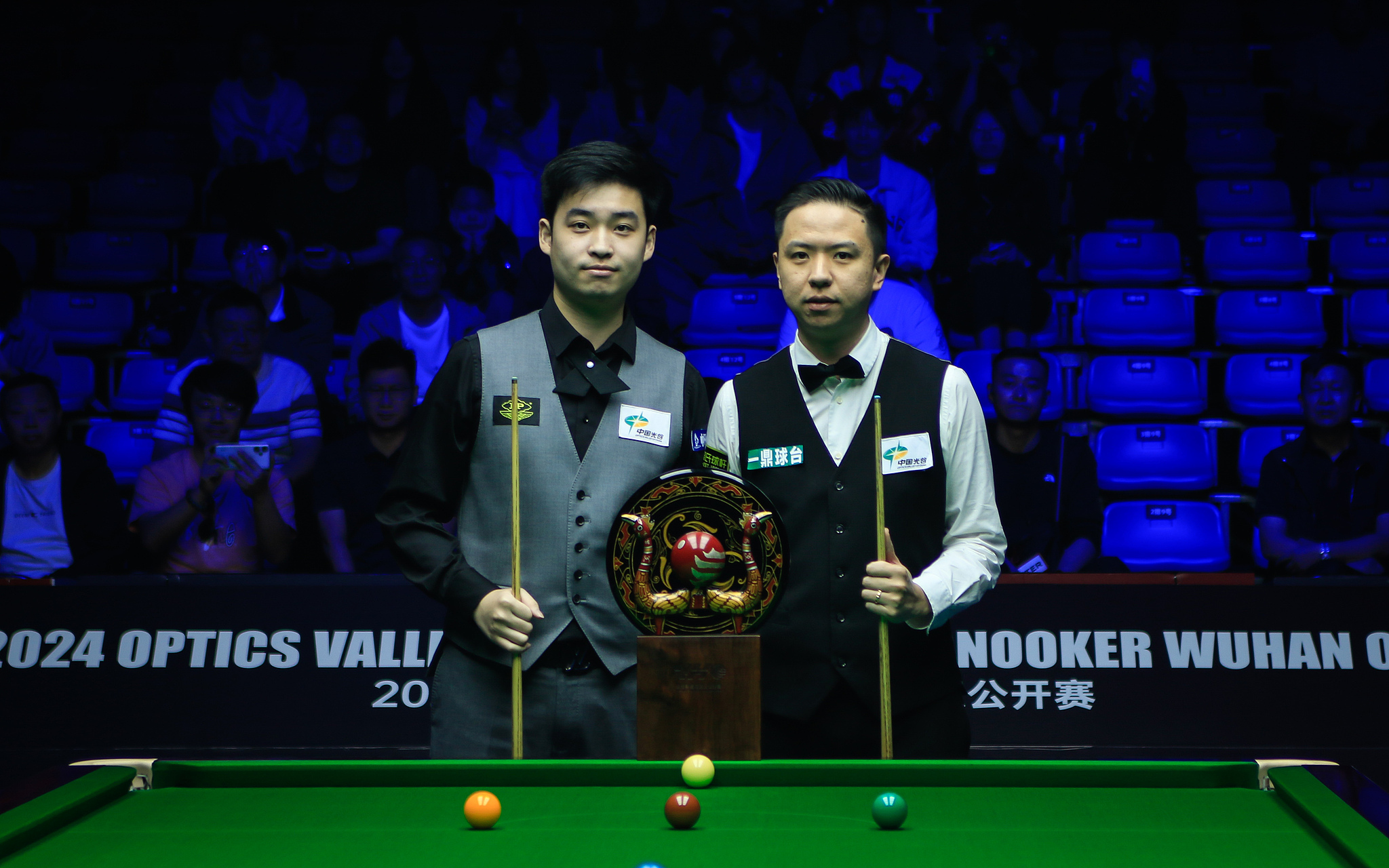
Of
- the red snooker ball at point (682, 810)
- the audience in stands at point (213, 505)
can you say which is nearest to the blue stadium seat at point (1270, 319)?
the audience in stands at point (213, 505)

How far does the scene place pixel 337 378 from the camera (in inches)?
207

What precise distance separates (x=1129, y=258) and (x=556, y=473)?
443cm

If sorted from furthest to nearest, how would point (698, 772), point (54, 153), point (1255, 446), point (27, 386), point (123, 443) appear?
point (54, 153), point (1255, 446), point (123, 443), point (27, 386), point (698, 772)

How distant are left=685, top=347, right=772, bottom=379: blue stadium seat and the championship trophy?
3.21 meters

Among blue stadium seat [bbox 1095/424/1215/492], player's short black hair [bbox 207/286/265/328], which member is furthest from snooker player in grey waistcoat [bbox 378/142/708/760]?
blue stadium seat [bbox 1095/424/1215/492]

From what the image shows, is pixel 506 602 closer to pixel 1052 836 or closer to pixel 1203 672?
pixel 1052 836

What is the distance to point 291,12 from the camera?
684 centimetres

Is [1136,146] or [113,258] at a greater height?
[1136,146]

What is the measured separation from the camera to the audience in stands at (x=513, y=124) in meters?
5.70

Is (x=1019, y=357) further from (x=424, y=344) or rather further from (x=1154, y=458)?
(x=424, y=344)

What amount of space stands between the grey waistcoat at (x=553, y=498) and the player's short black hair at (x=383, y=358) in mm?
2704

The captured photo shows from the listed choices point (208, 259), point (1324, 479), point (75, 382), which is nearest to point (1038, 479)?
point (1324, 479)

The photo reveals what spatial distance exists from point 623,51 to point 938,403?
13.7 feet

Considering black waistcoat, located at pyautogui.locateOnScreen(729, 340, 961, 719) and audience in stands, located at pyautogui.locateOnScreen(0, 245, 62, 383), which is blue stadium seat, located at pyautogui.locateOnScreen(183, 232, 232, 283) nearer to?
audience in stands, located at pyautogui.locateOnScreen(0, 245, 62, 383)
